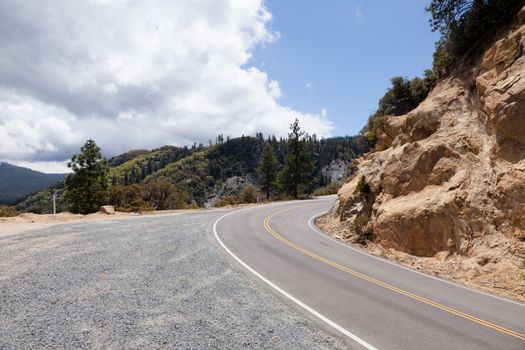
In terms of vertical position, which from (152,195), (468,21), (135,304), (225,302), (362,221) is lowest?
(225,302)

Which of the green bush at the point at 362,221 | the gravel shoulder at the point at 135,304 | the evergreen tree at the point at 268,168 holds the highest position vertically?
the evergreen tree at the point at 268,168

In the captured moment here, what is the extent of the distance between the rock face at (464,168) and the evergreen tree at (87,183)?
39.9 meters

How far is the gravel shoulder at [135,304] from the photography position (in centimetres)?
620

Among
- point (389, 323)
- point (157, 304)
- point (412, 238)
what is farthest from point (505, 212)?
point (157, 304)

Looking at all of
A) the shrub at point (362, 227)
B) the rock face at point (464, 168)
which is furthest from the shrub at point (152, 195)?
the rock face at point (464, 168)

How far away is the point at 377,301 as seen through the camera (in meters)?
9.02

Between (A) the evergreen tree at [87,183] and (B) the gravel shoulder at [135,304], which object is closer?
(B) the gravel shoulder at [135,304]

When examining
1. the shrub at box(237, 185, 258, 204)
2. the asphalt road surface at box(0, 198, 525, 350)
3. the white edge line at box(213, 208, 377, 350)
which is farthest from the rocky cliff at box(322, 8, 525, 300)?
the shrub at box(237, 185, 258, 204)

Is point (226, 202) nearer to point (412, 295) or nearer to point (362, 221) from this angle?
point (362, 221)

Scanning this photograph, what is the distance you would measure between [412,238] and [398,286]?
6174 millimetres

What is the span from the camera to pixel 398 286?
1084 centimetres

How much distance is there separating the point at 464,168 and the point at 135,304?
15628 mm

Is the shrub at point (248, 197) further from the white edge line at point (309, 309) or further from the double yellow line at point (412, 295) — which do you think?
the white edge line at point (309, 309)

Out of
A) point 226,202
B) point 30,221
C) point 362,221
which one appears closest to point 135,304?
point 362,221
